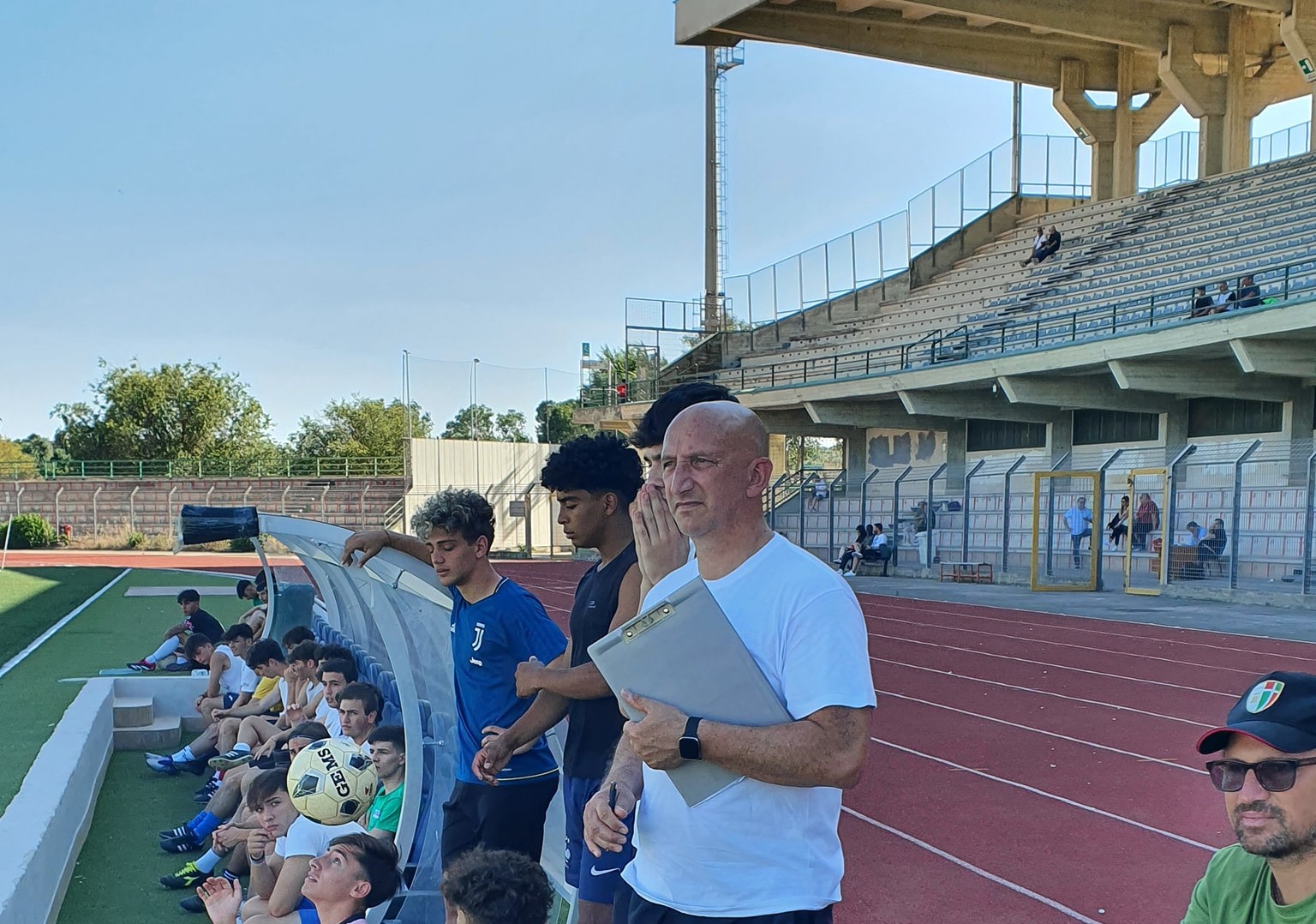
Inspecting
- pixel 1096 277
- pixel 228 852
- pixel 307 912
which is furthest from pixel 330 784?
pixel 1096 277

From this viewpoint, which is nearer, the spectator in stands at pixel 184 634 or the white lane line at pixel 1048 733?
the white lane line at pixel 1048 733

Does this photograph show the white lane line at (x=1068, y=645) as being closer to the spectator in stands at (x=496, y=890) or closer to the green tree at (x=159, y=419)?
the spectator in stands at (x=496, y=890)

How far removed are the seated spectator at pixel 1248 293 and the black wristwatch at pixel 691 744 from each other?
18.6 meters

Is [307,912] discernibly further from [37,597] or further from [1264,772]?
[37,597]

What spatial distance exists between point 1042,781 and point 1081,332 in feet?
58.0

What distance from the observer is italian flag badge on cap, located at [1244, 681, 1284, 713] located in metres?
2.07

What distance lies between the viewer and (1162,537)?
1898 centimetres

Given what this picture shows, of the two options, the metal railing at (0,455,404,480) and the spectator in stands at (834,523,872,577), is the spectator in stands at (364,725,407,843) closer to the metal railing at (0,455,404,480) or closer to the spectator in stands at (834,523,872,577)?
the spectator in stands at (834,523,872,577)

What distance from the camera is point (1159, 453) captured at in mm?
21156

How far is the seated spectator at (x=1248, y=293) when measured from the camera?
1791cm

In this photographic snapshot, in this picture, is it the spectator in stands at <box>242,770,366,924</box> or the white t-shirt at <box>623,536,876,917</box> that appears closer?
the white t-shirt at <box>623,536,876,917</box>

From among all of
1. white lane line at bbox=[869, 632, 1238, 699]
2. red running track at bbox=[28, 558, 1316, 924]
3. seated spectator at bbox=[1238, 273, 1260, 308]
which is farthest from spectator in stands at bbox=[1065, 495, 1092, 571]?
white lane line at bbox=[869, 632, 1238, 699]

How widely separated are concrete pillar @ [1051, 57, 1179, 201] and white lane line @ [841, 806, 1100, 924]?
30.5 meters

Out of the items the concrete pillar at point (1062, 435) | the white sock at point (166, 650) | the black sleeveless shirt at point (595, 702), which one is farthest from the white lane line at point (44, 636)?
the concrete pillar at point (1062, 435)
